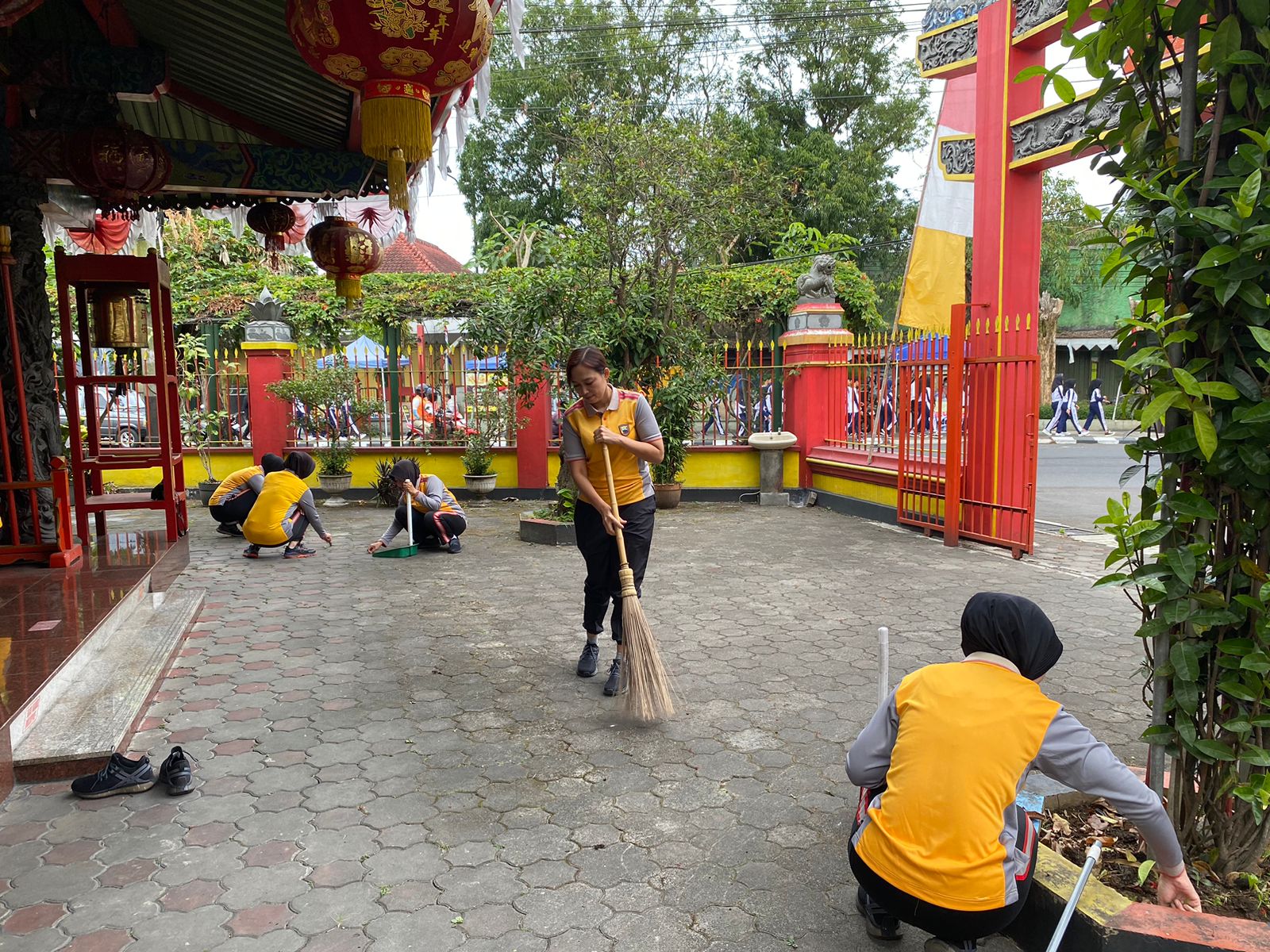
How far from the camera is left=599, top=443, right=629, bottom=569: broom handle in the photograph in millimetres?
3965

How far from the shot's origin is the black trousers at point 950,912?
1.96 metres

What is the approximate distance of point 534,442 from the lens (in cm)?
1178

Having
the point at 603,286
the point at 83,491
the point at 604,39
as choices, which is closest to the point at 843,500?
the point at 603,286

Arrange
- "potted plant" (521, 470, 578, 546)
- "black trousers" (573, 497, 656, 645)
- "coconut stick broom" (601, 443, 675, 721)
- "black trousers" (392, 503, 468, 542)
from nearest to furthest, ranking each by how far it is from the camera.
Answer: "coconut stick broom" (601, 443, 675, 721)
"black trousers" (573, 497, 656, 645)
"black trousers" (392, 503, 468, 542)
"potted plant" (521, 470, 578, 546)

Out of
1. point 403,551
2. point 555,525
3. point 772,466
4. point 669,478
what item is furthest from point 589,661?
point 772,466

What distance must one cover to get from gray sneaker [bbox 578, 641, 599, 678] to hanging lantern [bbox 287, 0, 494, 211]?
2379 mm

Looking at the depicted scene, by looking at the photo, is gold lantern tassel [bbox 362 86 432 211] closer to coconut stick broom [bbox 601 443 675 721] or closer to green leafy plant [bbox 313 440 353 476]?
coconut stick broom [bbox 601 443 675 721]

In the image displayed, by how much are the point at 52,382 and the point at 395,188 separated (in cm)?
370

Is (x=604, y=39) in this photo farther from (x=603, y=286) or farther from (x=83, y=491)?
(x=83, y=491)

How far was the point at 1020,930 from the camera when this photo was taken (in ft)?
7.79

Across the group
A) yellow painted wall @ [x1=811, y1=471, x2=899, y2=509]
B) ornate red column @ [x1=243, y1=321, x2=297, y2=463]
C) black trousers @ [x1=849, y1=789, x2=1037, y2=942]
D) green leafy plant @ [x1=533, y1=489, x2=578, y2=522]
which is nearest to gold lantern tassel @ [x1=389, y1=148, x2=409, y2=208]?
black trousers @ [x1=849, y1=789, x2=1037, y2=942]

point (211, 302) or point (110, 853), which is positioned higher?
point (211, 302)

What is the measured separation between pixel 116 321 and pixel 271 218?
67.7 inches

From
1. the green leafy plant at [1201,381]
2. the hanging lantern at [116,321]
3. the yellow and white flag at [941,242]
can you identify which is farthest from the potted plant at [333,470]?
the green leafy plant at [1201,381]
